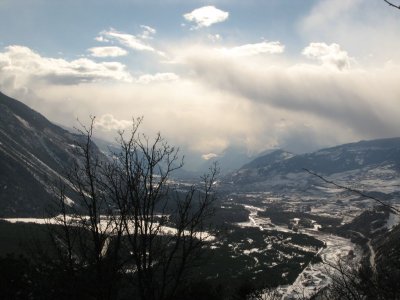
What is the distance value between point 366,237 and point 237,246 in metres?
55.6

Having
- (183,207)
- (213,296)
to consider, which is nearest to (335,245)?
(213,296)

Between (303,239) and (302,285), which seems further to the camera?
(303,239)

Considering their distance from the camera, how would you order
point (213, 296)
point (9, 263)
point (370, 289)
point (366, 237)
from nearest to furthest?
1. point (370, 289)
2. point (9, 263)
3. point (213, 296)
4. point (366, 237)

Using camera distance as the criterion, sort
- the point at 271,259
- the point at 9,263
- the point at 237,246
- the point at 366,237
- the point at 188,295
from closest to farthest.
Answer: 1. the point at 9,263
2. the point at 188,295
3. the point at 271,259
4. the point at 237,246
5. the point at 366,237

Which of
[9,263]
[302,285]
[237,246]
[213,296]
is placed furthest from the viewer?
[237,246]

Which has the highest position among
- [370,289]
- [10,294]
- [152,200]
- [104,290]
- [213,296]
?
[152,200]

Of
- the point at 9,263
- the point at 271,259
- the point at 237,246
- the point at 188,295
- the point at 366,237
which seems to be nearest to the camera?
the point at 9,263

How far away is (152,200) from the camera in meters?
13.9

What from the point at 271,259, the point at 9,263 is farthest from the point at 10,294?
the point at 271,259

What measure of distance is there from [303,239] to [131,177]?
580ft

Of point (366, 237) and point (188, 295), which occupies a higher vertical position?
point (188, 295)

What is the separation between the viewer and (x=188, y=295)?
153 ft

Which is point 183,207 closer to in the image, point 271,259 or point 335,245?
point 271,259

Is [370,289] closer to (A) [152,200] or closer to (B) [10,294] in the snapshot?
(A) [152,200]
